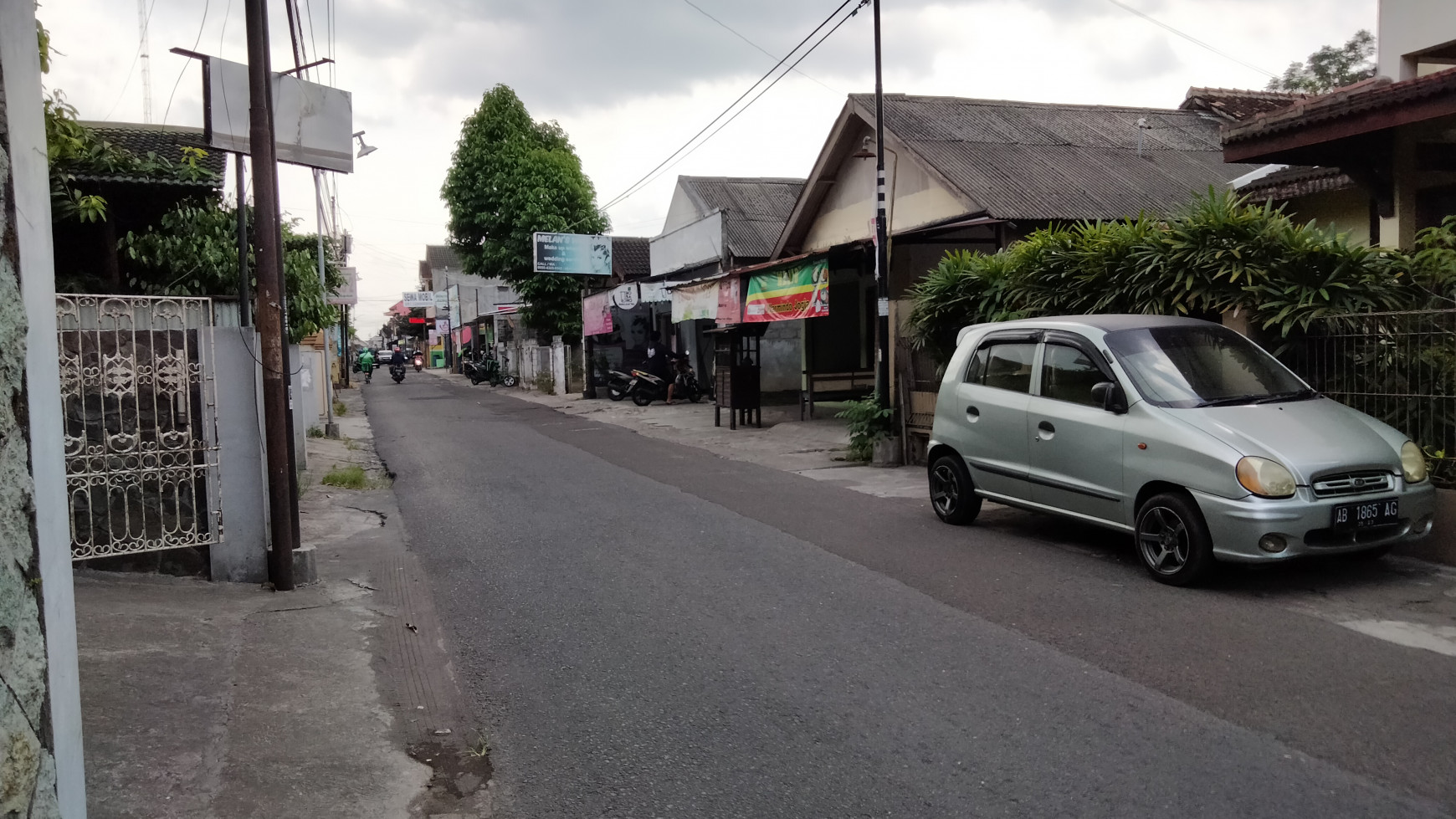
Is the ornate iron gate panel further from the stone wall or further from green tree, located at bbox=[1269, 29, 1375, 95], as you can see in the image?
green tree, located at bbox=[1269, 29, 1375, 95]

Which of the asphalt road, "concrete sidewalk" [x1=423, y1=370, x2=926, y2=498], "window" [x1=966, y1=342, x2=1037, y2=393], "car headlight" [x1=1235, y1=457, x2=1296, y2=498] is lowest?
the asphalt road

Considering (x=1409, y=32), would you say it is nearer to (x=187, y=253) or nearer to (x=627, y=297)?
(x=187, y=253)

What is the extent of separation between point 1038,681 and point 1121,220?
1189 cm

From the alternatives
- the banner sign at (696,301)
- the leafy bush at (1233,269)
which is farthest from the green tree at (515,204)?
the leafy bush at (1233,269)

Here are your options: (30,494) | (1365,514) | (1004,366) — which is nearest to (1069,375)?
(1004,366)

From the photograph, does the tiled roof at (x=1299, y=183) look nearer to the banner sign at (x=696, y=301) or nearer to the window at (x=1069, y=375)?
the window at (x=1069, y=375)

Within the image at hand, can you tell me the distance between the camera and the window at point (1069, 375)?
757 cm

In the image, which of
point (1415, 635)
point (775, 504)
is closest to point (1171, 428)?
point (1415, 635)

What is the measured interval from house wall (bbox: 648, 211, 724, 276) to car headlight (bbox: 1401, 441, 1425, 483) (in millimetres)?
19644

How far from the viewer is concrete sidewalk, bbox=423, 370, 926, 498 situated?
40.4 ft

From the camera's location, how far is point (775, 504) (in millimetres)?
10359

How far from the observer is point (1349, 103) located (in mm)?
9219

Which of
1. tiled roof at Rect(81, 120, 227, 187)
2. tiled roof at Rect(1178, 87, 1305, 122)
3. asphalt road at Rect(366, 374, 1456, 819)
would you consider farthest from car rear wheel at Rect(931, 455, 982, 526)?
tiled roof at Rect(1178, 87, 1305, 122)

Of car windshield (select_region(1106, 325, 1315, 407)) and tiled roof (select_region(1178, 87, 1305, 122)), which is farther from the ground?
tiled roof (select_region(1178, 87, 1305, 122))
